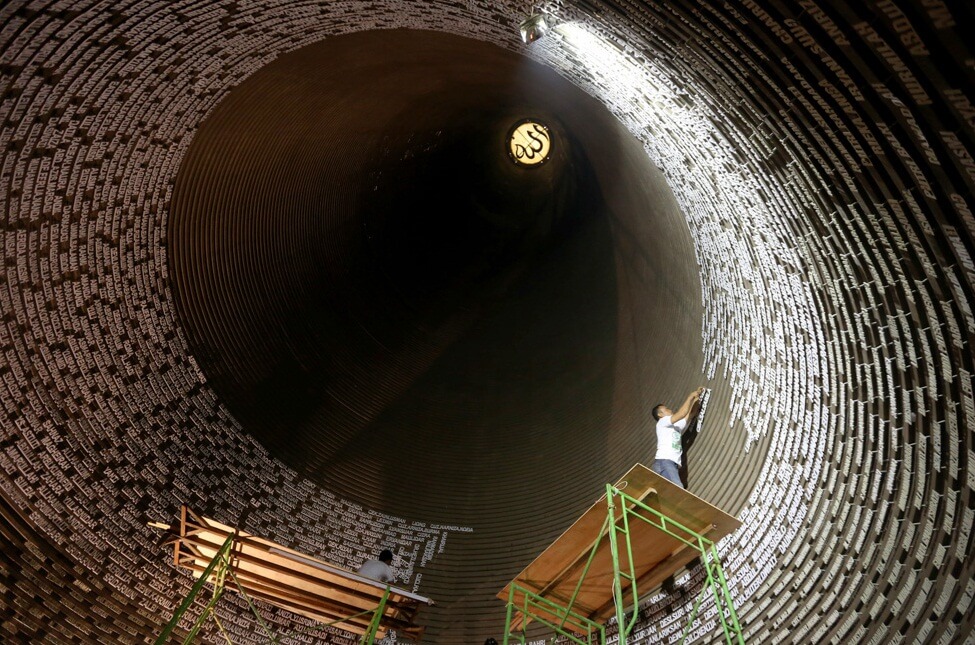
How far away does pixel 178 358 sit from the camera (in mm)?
6953

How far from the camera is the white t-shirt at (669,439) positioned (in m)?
6.27

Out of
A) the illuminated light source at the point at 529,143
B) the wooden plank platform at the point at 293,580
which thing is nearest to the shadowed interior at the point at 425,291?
the illuminated light source at the point at 529,143

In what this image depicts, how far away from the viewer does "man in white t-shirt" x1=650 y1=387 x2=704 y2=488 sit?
618 centimetres

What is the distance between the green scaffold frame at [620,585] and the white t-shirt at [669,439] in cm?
79

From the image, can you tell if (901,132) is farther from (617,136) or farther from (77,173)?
(77,173)

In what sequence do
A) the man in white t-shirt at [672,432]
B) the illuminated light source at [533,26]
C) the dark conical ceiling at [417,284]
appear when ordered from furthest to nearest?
1. the dark conical ceiling at [417,284]
2. the man in white t-shirt at [672,432]
3. the illuminated light source at [533,26]

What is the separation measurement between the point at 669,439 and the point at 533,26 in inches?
142

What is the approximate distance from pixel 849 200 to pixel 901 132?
72 cm

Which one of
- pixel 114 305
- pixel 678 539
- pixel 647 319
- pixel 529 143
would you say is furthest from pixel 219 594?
pixel 529 143

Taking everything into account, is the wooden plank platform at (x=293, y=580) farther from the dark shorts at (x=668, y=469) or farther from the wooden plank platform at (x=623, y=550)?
the dark shorts at (x=668, y=469)

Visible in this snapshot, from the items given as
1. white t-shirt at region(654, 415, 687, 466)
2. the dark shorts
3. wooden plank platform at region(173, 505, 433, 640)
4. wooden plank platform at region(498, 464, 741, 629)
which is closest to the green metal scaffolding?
wooden plank platform at region(173, 505, 433, 640)

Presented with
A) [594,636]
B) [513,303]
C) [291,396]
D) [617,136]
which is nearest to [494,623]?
[594,636]

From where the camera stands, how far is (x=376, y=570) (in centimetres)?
649

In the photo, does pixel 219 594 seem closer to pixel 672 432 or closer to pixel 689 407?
pixel 672 432
